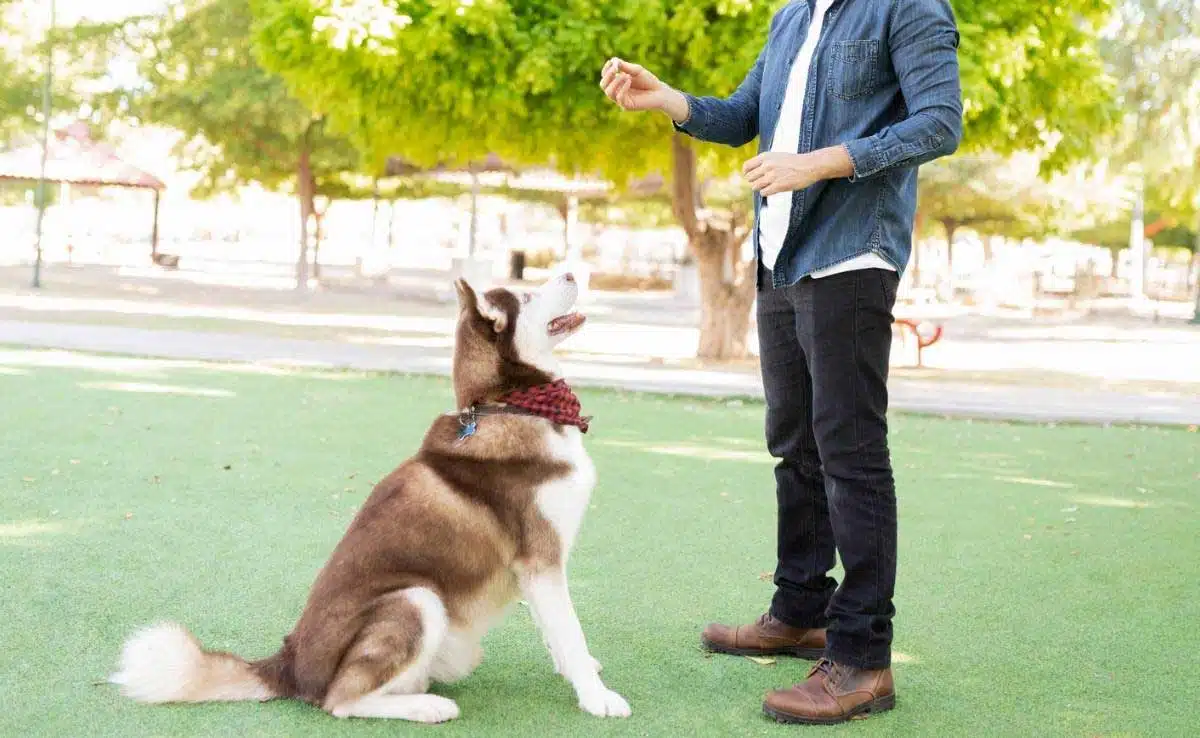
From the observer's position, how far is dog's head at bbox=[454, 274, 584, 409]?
3865 millimetres

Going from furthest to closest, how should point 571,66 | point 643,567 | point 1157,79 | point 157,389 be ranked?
point 1157,79 → point 571,66 → point 157,389 → point 643,567

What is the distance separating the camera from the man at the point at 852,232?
3.60 m

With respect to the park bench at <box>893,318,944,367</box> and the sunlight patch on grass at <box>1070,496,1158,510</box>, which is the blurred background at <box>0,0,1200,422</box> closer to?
the park bench at <box>893,318,944,367</box>

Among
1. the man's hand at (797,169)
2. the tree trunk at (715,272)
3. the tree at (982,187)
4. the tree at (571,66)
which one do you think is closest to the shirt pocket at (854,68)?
the man's hand at (797,169)

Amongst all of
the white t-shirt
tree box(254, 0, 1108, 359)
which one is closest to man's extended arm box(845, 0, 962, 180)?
the white t-shirt

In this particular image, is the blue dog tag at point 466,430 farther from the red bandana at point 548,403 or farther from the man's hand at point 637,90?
the man's hand at point 637,90

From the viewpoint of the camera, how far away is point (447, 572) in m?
3.64

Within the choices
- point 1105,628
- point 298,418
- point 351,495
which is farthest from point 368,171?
point 1105,628

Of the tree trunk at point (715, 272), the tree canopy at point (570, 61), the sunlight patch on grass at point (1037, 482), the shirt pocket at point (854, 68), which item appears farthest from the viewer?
the tree trunk at point (715, 272)

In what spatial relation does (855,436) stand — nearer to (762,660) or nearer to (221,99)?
(762,660)

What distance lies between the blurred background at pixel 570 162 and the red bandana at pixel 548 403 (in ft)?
29.6

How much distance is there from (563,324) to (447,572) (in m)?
0.83

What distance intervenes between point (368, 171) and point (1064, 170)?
396 inches

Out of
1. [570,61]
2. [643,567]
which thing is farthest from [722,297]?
[643,567]
